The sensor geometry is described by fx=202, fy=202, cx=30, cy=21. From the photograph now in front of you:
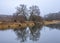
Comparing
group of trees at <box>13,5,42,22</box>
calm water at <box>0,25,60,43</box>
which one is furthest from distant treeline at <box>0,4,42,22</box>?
calm water at <box>0,25,60,43</box>

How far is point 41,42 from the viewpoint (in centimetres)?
1408

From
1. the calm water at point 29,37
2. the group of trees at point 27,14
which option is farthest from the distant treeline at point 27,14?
the calm water at point 29,37

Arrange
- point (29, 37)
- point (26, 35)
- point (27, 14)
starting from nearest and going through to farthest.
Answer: point (29, 37) → point (26, 35) → point (27, 14)

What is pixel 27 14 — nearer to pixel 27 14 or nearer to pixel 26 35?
pixel 27 14

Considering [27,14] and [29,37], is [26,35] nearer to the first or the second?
[29,37]

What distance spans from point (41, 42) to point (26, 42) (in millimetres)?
1076

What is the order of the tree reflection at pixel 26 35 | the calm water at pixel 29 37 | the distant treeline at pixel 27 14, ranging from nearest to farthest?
the calm water at pixel 29 37 → the tree reflection at pixel 26 35 → the distant treeline at pixel 27 14

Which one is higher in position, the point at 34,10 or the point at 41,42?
the point at 34,10

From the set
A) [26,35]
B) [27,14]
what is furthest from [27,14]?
[26,35]

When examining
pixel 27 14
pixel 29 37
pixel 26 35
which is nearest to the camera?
pixel 29 37

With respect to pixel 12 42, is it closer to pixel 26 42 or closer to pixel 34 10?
pixel 26 42

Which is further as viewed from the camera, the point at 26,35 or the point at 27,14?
the point at 27,14

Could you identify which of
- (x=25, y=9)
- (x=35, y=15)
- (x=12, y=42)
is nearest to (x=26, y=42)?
(x=12, y=42)

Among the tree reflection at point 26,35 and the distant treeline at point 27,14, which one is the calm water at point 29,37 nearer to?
the tree reflection at point 26,35
